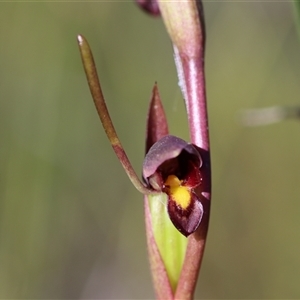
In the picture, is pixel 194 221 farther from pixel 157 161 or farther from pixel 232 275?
pixel 232 275

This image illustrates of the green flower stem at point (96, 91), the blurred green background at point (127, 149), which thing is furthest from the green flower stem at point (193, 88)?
the blurred green background at point (127, 149)

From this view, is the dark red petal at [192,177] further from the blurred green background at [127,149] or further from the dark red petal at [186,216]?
the blurred green background at [127,149]

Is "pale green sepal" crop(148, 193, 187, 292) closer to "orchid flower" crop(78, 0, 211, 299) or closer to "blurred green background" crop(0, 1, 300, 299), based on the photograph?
"orchid flower" crop(78, 0, 211, 299)

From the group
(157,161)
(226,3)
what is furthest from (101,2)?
(157,161)

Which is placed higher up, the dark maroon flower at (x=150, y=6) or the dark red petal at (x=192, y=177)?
the dark maroon flower at (x=150, y=6)

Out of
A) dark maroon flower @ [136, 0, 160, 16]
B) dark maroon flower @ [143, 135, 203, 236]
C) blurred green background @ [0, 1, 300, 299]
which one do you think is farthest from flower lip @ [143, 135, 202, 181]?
blurred green background @ [0, 1, 300, 299]

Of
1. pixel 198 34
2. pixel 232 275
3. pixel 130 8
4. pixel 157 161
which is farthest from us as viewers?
pixel 130 8

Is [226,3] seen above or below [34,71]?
above
